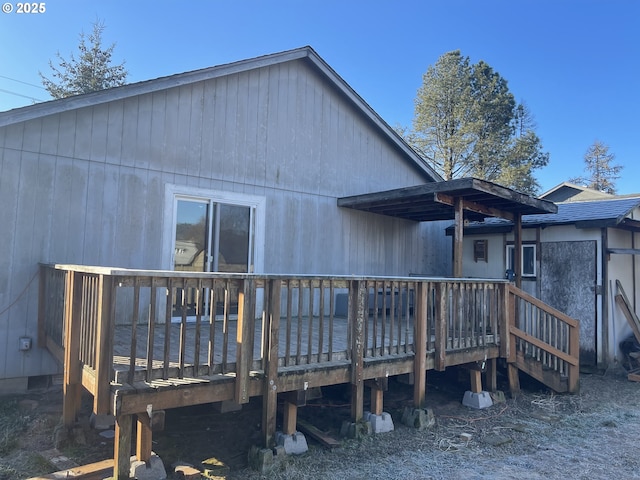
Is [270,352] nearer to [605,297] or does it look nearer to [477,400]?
[477,400]

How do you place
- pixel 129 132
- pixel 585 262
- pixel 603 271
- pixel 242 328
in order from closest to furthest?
pixel 242 328, pixel 129 132, pixel 603 271, pixel 585 262

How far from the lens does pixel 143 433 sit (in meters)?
3.36

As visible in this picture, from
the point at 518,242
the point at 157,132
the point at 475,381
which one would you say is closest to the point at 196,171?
the point at 157,132

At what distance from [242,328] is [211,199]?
3.34m

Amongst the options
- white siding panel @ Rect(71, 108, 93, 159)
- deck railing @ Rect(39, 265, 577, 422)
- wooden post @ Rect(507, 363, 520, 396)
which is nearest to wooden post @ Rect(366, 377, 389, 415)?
deck railing @ Rect(39, 265, 577, 422)

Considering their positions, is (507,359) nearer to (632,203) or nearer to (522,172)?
(632,203)

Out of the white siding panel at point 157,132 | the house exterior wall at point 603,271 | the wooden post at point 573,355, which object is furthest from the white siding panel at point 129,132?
the house exterior wall at point 603,271

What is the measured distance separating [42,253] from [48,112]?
1.65m

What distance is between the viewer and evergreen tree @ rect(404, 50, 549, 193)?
2258 centimetres

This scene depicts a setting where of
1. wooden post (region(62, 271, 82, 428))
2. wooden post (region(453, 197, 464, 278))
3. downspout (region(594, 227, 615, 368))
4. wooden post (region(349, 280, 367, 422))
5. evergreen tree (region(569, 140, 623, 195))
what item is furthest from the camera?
evergreen tree (region(569, 140, 623, 195))

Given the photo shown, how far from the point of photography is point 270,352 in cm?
388

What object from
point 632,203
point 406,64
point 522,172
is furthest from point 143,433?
point 406,64

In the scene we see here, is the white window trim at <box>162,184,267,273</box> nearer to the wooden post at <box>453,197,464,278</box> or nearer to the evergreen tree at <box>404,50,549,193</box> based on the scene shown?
the wooden post at <box>453,197,464,278</box>

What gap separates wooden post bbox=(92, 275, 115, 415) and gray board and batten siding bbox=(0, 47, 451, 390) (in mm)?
2743
